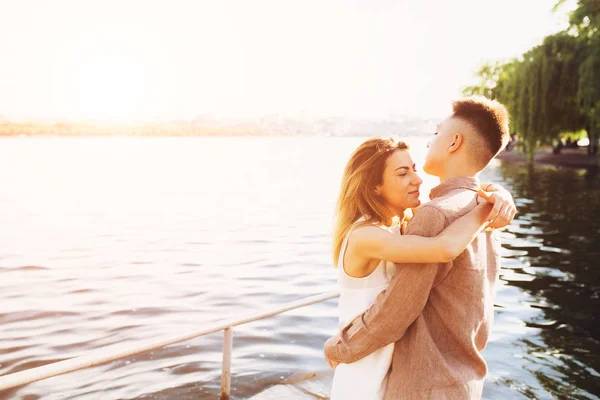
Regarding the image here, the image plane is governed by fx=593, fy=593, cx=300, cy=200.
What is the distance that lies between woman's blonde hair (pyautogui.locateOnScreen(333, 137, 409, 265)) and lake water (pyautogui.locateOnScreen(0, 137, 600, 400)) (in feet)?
15.4

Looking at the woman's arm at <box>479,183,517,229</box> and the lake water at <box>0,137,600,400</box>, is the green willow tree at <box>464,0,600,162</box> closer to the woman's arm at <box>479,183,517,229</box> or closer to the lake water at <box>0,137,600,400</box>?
the lake water at <box>0,137,600,400</box>

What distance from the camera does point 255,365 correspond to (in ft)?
23.7

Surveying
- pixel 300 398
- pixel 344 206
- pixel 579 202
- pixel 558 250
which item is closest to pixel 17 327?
pixel 300 398

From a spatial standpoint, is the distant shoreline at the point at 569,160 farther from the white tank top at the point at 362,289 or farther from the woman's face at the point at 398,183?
the white tank top at the point at 362,289

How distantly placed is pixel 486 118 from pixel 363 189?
505mm

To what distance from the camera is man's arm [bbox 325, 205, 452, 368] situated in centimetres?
181

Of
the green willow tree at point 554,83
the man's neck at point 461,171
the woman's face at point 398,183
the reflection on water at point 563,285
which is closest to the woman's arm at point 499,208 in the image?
the man's neck at point 461,171

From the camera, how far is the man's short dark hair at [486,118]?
2088 mm

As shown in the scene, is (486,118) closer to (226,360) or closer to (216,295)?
(226,360)

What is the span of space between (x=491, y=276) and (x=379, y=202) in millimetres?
479

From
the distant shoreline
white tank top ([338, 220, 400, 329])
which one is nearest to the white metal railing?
white tank top ([338, 220, 400, 329])

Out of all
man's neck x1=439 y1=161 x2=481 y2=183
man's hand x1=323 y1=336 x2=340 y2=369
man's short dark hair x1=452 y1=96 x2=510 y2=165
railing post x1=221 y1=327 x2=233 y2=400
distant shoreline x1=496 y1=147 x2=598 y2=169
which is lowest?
distant shoreline x1=496 y1=147 x2=598 y2=169

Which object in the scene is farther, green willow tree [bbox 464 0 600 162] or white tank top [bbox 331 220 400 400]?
green willow tree [bbox 464 0 600 162]

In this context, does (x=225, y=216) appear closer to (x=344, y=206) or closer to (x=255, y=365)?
(x=255, y=365)
